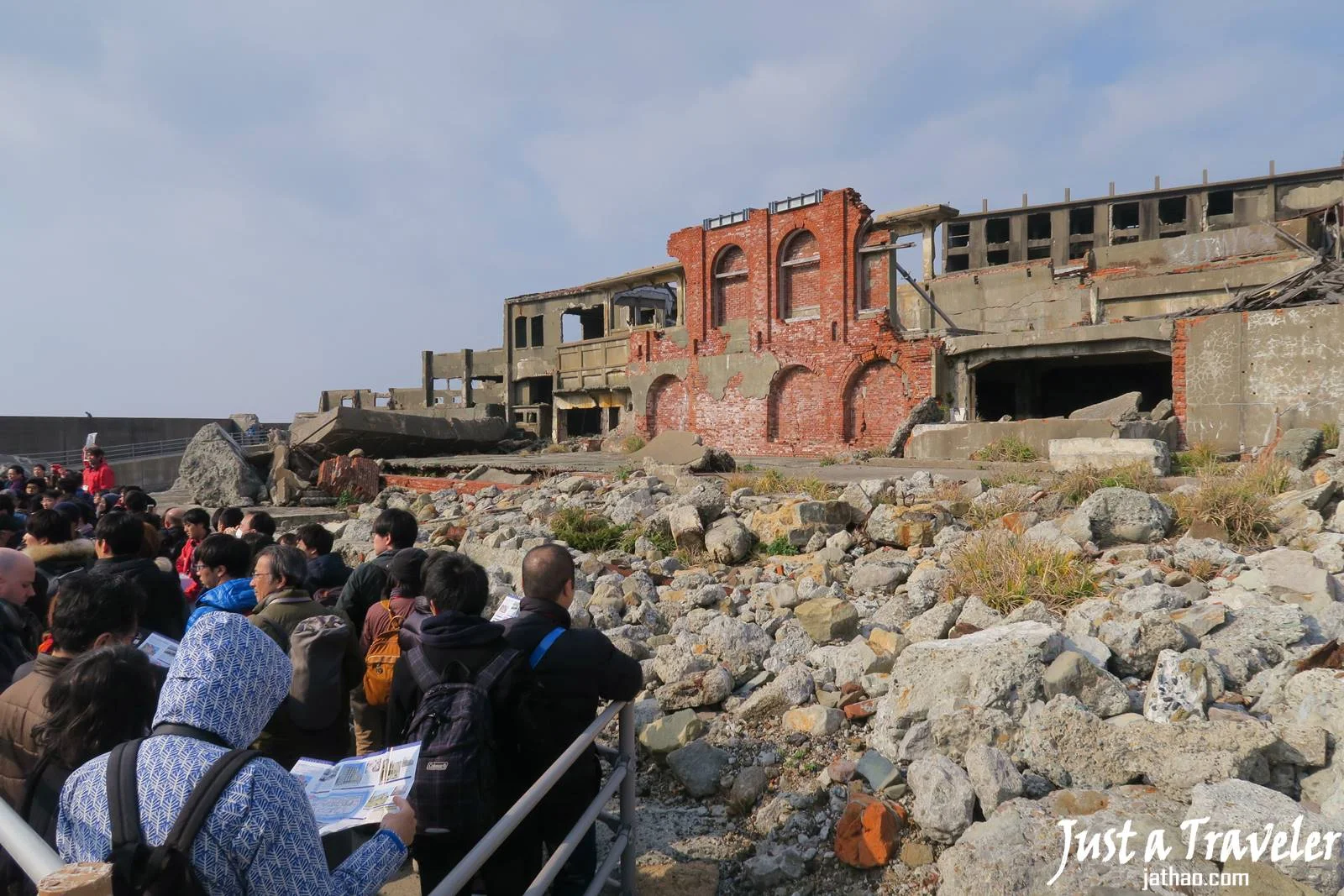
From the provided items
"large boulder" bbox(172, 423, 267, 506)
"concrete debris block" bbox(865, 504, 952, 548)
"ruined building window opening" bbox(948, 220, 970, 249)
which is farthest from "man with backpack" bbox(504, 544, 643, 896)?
"ruined building window opening" bbox(948, 220, 970, 249)

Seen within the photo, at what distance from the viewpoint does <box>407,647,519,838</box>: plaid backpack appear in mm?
2562

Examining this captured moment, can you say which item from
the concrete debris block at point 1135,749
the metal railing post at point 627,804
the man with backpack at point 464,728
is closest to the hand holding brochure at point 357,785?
the man with backpack at point 464,728

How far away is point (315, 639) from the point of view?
3.32m

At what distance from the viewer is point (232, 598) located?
3.75 m

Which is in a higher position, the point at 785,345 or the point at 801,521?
the point at 785,345

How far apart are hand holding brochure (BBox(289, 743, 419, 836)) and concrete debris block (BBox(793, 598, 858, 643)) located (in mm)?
3972

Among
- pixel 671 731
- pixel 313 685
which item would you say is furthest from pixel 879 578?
pixel 313 685

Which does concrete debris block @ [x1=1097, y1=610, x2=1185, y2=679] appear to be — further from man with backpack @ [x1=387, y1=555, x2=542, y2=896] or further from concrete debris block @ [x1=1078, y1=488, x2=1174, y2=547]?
man with backpack @ [x1=387, y1=555, x2=542, y2=896]

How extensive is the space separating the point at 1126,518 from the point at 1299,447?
11.7 feet

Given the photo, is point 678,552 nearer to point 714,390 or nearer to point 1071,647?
point 1071,647

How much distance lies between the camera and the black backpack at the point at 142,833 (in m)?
1.52

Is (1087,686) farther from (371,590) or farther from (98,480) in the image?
(98,480)

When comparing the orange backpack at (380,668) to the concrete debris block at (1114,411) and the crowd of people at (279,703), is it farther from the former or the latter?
the concrete debris block at (1114,411)

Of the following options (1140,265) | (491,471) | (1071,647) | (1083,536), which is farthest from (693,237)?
(1071,647)
